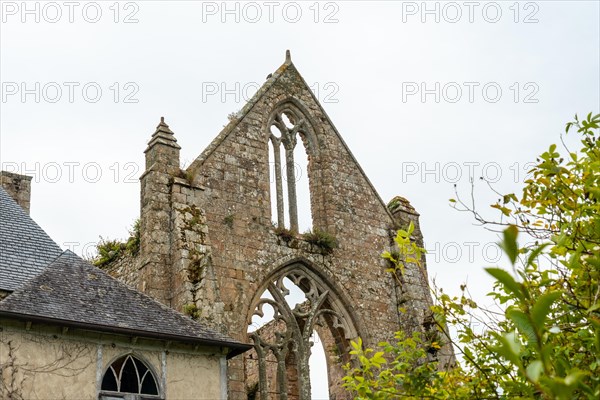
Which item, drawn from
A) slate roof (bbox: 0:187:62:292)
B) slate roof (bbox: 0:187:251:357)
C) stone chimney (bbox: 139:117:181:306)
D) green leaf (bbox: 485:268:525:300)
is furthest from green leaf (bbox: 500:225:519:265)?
stone chimney (bbox: 139:117:181:306)

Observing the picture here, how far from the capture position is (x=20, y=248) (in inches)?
480

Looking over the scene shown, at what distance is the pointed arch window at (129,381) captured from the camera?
10.1 m

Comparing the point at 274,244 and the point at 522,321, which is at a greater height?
the point at 274,244

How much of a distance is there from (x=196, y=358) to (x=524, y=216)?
492 centimetres

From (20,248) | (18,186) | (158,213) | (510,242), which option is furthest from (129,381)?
(510,242)

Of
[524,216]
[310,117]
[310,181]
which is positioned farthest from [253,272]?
[524,216]

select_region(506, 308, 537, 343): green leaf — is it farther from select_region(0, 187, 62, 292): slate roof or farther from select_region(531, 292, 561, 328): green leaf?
select_region(0, 187, 62, 292): slate roof

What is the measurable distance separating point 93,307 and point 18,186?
6.38m

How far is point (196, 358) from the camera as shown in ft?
35.8

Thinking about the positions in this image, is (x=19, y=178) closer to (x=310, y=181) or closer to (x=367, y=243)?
(x=310, y=181)

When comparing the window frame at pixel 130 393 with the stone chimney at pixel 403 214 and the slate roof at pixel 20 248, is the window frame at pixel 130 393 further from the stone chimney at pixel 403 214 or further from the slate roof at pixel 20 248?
the stone chimney at pixel 403 214

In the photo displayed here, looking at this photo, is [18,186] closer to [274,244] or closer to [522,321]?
[274,244]

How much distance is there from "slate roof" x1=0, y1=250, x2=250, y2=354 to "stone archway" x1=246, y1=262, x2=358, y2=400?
3296 millimetres

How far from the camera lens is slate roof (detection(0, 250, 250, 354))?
10.0 metres
